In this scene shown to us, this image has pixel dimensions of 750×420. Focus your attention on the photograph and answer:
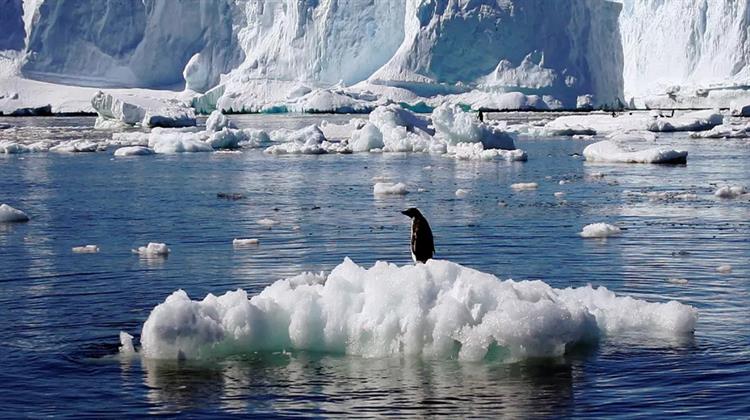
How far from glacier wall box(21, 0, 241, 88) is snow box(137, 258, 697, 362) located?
81789mm

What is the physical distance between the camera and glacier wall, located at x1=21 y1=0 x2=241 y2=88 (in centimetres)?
9044

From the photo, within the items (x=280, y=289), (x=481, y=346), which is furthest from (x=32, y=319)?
(x=481, y=346)

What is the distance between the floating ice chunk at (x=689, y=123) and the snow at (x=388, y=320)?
42.6 meters

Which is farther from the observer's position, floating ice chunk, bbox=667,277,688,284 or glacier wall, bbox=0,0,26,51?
glacier wall, bbox=0,0,26,51

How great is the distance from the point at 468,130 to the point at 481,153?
72.2 inches

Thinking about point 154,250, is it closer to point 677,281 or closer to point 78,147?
point 677,281

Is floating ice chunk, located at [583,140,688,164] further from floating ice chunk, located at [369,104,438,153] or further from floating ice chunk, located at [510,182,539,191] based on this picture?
floating ice chunk, located at [510,182,539,191]

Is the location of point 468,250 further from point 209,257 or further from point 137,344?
point 137,344

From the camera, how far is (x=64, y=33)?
9275cm

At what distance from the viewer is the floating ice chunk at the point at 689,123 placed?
165 ft

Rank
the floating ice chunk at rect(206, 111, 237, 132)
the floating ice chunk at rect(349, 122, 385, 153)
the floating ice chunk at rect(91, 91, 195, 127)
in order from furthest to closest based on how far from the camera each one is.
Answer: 1. the floating ice chunk at rect(91, 91, 195, 127)
2. the floating ice chunk at rect(206, 111, 237, 132)
3. the floating ice chunk at rect(349, 122, 385, 153)

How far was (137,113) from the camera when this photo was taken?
57375mm

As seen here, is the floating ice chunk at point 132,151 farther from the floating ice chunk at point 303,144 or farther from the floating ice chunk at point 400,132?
the floating ice chunk at point 400,132

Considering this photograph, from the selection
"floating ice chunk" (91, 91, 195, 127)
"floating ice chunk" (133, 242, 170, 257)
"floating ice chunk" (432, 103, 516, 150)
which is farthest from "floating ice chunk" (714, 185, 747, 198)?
"floating ice chunk" (91, 91, 195, 127)
